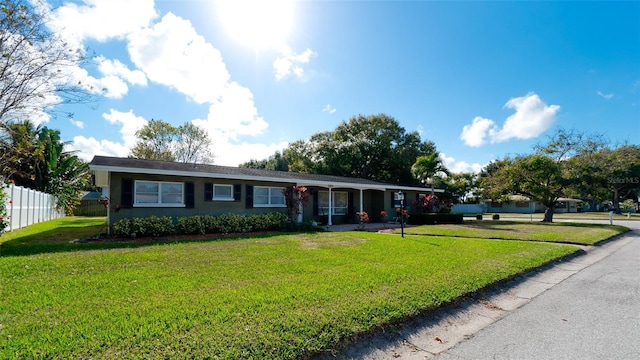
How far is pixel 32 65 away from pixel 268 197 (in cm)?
987

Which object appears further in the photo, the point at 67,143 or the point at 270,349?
the point at 67,143

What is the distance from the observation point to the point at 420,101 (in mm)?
18000

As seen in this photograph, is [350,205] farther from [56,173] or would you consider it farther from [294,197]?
[56,173]

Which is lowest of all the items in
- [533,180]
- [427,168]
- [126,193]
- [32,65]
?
[126,193]

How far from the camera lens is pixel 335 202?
19.5 meters

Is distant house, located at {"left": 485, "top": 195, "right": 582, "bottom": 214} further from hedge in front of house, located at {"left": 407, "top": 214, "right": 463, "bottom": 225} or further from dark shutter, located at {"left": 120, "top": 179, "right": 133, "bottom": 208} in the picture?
dark shutter, located at {"left": 120, "top": 179, "right": 133, "bottom": 208}

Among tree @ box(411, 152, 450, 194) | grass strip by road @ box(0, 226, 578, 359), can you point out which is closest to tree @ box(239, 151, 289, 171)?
tree @ box(411, 152, 450, 194)

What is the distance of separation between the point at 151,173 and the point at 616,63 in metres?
20.4

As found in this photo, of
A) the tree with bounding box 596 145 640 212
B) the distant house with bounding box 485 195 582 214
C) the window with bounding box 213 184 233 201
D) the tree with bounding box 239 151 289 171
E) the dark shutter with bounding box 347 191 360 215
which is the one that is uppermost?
the tree with bounding box 239 151 289 171

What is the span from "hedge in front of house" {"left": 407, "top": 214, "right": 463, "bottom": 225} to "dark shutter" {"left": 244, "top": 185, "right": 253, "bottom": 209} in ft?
36.9

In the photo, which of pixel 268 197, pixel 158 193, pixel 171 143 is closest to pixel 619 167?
pixel 268 197

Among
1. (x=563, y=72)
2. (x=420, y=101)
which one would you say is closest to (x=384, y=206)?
(x=420, y=101)

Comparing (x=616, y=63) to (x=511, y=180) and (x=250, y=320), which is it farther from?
(x=250, y=320)

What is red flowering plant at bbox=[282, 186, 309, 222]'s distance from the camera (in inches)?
614
